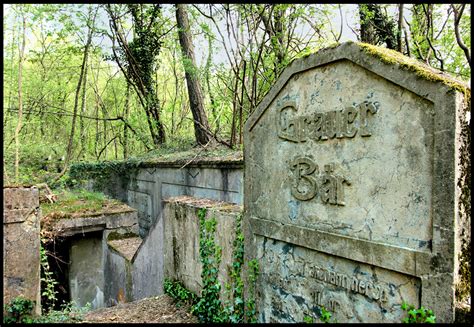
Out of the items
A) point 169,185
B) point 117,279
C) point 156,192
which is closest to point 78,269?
point 117,279

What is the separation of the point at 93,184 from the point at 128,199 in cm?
158

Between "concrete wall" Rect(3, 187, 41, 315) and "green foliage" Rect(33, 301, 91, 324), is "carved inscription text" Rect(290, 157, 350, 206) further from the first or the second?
"green foliage" Rect(33, 301, 91, 324)

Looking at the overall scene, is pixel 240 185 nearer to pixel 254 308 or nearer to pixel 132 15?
pixel 254 308

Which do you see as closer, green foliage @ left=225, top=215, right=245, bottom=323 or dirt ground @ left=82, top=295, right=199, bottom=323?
green foliage @ left=225, top=215, right=245, bottom=323

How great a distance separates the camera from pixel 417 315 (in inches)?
91.0

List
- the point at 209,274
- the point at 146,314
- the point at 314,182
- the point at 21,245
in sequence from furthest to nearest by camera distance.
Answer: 1. the point at 146,314
2. the point at 209,274
3. the point at 21,245
4. the point at 314,182

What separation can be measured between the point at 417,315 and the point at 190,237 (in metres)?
3.13

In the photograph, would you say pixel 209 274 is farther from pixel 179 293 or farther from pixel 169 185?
pixel 169 185

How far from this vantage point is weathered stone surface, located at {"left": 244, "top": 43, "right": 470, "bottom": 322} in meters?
2.20

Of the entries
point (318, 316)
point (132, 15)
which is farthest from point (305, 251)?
point (132, 15)

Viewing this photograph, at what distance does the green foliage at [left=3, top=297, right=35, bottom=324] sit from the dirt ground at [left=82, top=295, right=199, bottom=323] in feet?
2.23

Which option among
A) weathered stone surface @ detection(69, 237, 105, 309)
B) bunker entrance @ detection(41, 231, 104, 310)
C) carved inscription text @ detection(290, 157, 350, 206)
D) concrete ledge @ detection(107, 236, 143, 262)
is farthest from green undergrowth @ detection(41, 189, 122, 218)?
carved inscription text @ detection(290, 157, 350, 206)

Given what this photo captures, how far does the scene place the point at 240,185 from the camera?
723cm

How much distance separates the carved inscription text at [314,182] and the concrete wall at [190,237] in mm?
1132
